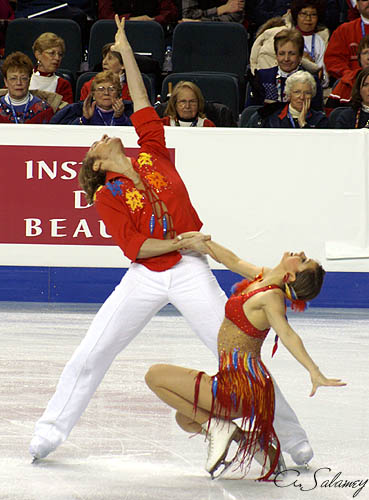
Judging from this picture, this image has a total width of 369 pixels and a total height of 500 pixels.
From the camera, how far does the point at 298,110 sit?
26.7 feet

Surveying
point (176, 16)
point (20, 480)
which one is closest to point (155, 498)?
point (20, 480)

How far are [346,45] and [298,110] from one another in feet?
5.60

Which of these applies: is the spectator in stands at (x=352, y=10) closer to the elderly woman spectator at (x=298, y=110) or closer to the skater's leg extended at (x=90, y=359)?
the elderly woman spectator at (x=298, y=110)

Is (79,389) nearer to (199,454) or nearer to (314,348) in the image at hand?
(199,454)

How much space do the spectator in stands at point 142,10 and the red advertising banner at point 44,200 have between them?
10.7 feet

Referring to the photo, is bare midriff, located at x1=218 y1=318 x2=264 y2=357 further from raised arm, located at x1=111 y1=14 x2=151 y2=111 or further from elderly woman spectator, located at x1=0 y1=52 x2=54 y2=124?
elderly woman spectator, located at x1=0 y1=52 x2=54 y2=124

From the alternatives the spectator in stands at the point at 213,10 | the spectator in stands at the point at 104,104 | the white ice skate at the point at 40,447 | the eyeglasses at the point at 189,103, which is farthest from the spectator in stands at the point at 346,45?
the white ice skate at the point at 40,447

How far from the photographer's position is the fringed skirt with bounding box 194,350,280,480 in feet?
13.0

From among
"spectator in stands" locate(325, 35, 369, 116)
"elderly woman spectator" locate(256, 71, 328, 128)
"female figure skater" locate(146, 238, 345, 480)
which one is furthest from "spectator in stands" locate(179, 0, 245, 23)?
"female figure skater" locate(146, 238, 345, 480)

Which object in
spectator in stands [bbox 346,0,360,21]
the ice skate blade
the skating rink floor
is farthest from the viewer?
spectator in stands [bbox 346,0,360,21]

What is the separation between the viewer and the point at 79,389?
13.6 feet

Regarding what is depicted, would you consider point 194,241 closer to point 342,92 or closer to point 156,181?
point 156,181

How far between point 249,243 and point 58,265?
147 centimetres

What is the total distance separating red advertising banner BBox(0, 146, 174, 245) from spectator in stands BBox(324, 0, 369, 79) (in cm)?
306
